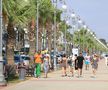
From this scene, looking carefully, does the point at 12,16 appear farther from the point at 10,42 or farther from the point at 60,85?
the point at 60,85

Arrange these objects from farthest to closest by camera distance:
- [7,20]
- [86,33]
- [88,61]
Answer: [86,33], [88,61], [7,20]

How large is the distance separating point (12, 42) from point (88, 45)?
108804 mm

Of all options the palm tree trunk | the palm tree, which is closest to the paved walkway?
the palm tree

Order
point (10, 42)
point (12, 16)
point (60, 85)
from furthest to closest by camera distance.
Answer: point (10, 42), point (12, 16), point (60, 85)

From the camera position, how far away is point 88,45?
143375mm

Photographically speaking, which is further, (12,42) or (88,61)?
(88,61)

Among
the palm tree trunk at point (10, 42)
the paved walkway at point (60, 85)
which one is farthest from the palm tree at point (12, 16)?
the paved walkway at point (60, 85)

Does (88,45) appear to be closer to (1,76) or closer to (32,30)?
(32,30)

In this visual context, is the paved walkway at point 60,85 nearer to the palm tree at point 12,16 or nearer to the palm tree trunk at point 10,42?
the palm tree at point 12,16

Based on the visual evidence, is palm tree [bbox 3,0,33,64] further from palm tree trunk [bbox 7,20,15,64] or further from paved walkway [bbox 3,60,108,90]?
paved walkway [bbox 3,60,108,90]

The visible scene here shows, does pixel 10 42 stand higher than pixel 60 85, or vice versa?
pixel 10 42

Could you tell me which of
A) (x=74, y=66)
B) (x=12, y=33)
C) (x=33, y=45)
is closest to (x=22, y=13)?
(x=12, y=33)

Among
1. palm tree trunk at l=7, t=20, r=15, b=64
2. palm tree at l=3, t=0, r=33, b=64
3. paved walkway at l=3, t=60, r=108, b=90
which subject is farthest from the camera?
palm tree trunk at l=7, t=20, r=15, b=64

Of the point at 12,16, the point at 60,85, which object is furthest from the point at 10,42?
the point at 60,85
